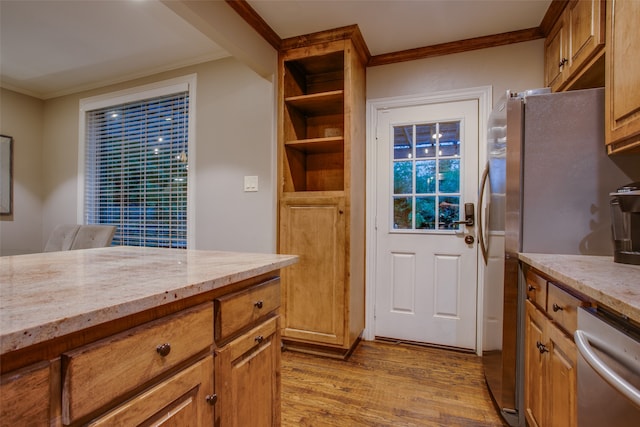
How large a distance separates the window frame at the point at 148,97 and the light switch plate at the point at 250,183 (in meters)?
0.59

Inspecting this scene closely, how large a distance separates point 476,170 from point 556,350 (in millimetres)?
1587

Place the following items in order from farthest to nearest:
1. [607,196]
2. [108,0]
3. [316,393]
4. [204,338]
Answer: [108,0] → [316,393] → [607,196] → [204,338]

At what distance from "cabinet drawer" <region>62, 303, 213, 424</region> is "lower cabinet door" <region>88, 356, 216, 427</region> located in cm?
3

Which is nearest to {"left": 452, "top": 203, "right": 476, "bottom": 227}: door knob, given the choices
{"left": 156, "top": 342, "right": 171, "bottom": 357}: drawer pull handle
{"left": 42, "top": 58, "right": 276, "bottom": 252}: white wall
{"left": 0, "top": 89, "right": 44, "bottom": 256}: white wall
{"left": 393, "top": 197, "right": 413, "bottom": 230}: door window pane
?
{"left": 393, "top": 197, "right": 413, "bottom": 230}: door window pane

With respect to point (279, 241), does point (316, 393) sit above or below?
below

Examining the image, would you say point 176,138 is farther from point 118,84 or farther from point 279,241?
point 279,241

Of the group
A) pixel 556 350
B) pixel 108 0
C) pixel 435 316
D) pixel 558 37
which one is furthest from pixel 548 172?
pixel 108 0

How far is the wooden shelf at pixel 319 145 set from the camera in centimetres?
243

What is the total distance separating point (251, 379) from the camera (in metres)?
1.12

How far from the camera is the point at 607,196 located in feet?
4.84

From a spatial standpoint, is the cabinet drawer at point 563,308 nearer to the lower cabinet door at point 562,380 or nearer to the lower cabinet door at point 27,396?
the lower cabinet door at point 562,380

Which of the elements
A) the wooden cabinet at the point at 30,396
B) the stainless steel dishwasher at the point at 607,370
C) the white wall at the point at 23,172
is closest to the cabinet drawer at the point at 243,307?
the wooden cabinet at the point at 30,396

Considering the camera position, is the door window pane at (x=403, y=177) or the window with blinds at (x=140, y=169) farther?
the window with blinds at (x=140, y=169)

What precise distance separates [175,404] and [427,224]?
225 centimetres
